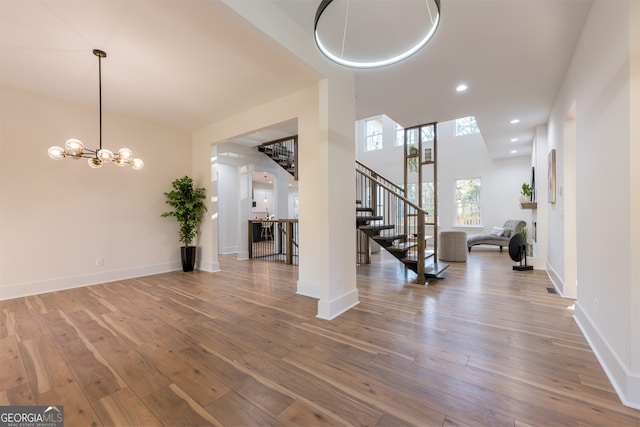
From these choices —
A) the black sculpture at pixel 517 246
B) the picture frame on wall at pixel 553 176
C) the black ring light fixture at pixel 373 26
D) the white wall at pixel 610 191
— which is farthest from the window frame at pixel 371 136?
the white wall at pixel 610 191

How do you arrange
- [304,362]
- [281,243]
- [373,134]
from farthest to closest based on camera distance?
[373,134], [281,243], [304,362]

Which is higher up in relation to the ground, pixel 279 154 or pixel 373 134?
pixel 373 134

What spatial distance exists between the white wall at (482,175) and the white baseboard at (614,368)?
6.86 meters

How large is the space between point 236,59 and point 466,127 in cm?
834

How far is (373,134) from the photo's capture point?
35.1ft

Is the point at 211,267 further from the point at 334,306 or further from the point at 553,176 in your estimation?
the point at 553,176

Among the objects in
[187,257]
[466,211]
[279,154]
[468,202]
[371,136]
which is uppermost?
[371,136]

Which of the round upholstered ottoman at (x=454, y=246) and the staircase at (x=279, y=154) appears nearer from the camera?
the round upholstered ottoman at (x=454, y=246)

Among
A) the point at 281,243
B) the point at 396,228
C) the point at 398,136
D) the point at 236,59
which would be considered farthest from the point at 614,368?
the point at 398,136

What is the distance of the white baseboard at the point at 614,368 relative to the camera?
151 cm

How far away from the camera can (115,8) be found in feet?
7.48

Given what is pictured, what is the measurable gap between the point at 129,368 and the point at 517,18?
4.59 metres

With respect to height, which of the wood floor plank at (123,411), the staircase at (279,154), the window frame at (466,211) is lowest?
the wood floor plank at (123,411)

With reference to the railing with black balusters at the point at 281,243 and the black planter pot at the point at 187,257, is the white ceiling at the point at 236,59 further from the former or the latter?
the black planter pot at the point at 187,257
